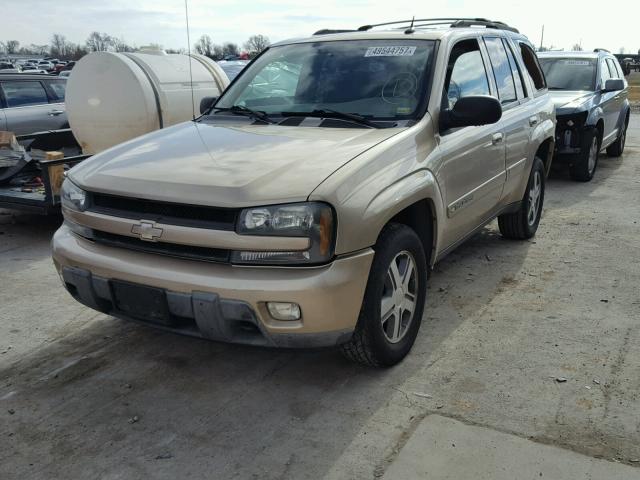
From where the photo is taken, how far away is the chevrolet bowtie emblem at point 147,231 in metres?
2.98

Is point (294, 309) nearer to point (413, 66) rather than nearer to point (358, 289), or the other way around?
point (358, 289)

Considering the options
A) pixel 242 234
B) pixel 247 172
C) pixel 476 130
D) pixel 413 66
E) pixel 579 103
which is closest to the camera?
pixel 242 234

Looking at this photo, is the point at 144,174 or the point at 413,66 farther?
the point at 413,66

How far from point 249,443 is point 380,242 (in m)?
1.16

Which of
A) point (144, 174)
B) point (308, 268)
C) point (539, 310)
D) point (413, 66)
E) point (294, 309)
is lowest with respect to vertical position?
point (539, 310)

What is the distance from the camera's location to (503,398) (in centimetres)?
320

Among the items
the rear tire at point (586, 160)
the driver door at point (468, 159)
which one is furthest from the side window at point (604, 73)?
the driver door at point (468, 159)

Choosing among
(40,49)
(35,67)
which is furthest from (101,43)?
(40,49)

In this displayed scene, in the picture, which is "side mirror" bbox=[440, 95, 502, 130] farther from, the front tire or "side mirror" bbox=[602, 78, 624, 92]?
"side mirror" bbox=[602, 78, 624, 92]

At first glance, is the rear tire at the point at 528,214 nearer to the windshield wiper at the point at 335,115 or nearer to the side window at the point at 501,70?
the side window at the point at 501,70

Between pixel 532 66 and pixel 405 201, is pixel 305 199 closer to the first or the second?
pixel 405 201

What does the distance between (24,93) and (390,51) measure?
24.5ft

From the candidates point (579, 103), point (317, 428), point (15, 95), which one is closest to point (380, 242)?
point (317, 428)

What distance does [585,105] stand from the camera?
29.2 ft
